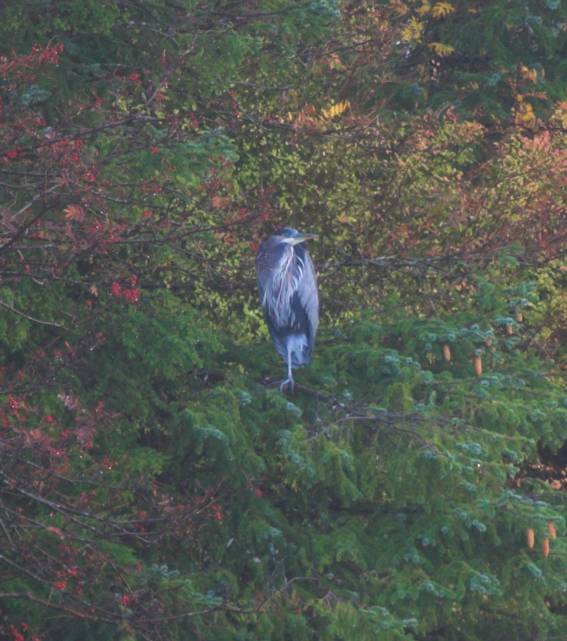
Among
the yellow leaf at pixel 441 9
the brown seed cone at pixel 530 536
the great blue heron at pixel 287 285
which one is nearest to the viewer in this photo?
the brown seed cone at pixel 530 536

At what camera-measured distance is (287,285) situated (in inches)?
373

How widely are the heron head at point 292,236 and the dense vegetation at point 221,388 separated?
0.37 metres

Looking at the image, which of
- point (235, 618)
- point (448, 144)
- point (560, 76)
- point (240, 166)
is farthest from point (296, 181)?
point (235, 618)

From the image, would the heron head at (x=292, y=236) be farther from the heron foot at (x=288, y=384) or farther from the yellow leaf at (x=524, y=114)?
the yellow leaf at (x=524, y=114)

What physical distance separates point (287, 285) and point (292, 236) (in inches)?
14.7

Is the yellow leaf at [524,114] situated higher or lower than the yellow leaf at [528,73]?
lower

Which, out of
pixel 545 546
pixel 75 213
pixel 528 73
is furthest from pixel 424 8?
pixel 75 213

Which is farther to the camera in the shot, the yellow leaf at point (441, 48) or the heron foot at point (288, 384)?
the yellow leaf at point (441, 48)

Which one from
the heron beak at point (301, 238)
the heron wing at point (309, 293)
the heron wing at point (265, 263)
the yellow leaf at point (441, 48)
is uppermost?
the yellow leaf at point (441, 48)

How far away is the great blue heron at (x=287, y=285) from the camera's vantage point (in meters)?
9.34

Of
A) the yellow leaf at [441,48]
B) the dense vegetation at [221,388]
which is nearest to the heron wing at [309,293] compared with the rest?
the dense vegetation at [221,388]

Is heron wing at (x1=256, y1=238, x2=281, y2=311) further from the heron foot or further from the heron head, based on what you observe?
the heron foot

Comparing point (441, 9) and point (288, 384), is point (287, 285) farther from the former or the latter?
point (441, 9)

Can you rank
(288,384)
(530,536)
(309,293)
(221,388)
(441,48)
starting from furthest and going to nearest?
1. (441,48)
2. (309,293)
3. (288,384)
4. (221,388)
5. (530,536)
